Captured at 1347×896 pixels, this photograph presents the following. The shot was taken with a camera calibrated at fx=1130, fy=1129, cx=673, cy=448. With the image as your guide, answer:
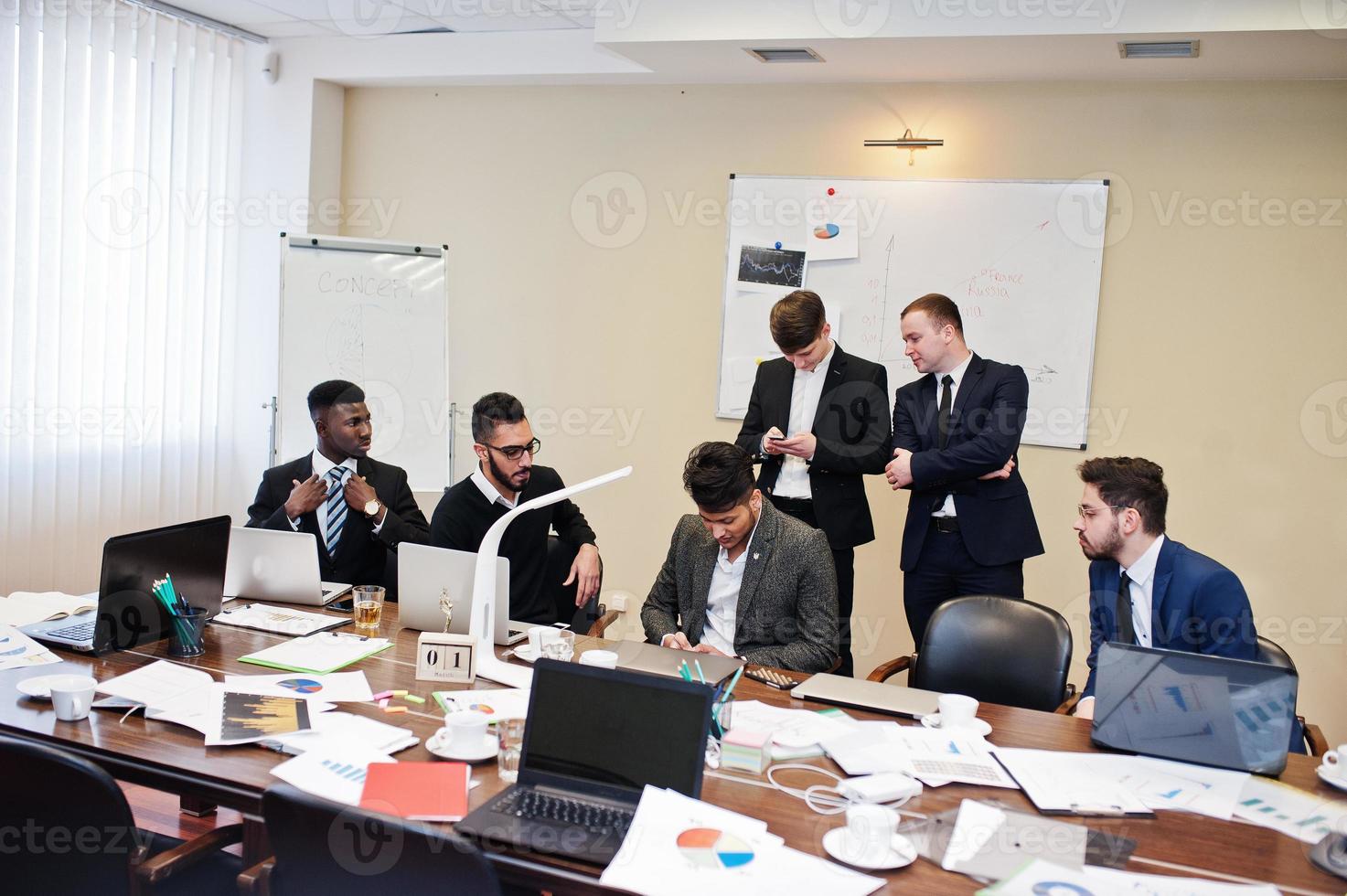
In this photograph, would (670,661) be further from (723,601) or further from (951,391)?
(951,391)

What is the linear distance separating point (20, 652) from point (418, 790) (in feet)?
4.01

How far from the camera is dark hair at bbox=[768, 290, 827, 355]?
383 centimetres

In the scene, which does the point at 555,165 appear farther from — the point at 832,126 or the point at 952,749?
the point at 952,749

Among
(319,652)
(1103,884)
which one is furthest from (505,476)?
(1103,884)

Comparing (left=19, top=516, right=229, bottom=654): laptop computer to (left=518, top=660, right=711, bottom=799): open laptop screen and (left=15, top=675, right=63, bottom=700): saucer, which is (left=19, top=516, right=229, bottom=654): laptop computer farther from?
(left=518, top=660, right=711, bottom=799): open laptop screen

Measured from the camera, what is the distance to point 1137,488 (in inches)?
112

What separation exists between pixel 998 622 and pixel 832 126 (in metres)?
2.67

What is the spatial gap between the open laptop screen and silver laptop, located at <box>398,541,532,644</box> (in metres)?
0.83

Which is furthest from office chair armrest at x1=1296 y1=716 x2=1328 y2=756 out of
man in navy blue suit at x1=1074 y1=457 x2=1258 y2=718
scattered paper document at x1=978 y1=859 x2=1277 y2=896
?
scattered paper document at x1=978 y1=859 x2=1277 y2=896

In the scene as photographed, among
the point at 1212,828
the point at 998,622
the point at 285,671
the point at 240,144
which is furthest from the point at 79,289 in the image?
the point at 1212,828

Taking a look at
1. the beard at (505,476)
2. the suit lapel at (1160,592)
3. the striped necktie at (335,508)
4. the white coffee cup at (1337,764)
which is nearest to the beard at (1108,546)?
the suit lapel at (1160,592)

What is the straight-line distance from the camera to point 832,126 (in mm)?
4918

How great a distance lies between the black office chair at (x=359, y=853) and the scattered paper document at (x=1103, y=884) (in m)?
0.77

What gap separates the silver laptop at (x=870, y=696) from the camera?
2.49 metres
